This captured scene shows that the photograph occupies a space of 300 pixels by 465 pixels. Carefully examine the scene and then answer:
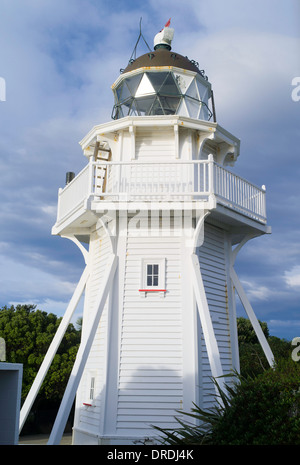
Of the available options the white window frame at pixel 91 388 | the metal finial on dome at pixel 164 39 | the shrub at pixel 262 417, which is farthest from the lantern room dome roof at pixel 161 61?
the shrub at pixel 262 417

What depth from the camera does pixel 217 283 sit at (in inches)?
529

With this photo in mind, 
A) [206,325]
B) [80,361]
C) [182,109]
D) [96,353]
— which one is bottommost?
[80,361]

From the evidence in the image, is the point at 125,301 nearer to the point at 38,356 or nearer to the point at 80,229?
the point at 80,229

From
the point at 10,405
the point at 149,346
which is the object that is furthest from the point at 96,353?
the point at 10,405

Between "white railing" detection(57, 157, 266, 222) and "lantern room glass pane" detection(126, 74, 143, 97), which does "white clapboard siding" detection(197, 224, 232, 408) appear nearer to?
"white railing" detection(57, 157, 266, 222)

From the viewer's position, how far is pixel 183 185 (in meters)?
12.6

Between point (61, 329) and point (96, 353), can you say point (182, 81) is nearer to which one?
point (61, 329)

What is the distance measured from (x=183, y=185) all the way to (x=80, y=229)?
3.96 m

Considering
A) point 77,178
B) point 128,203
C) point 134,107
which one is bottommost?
point 128,203

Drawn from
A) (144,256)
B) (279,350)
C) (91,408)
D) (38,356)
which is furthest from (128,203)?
(38,356)

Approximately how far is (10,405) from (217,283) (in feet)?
24.0

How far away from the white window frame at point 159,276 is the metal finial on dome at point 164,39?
8.23 m

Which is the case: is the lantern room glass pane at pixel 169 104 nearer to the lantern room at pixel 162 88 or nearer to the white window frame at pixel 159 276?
the lantern room at pixel 162 88

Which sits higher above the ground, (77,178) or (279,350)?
(77,178)
